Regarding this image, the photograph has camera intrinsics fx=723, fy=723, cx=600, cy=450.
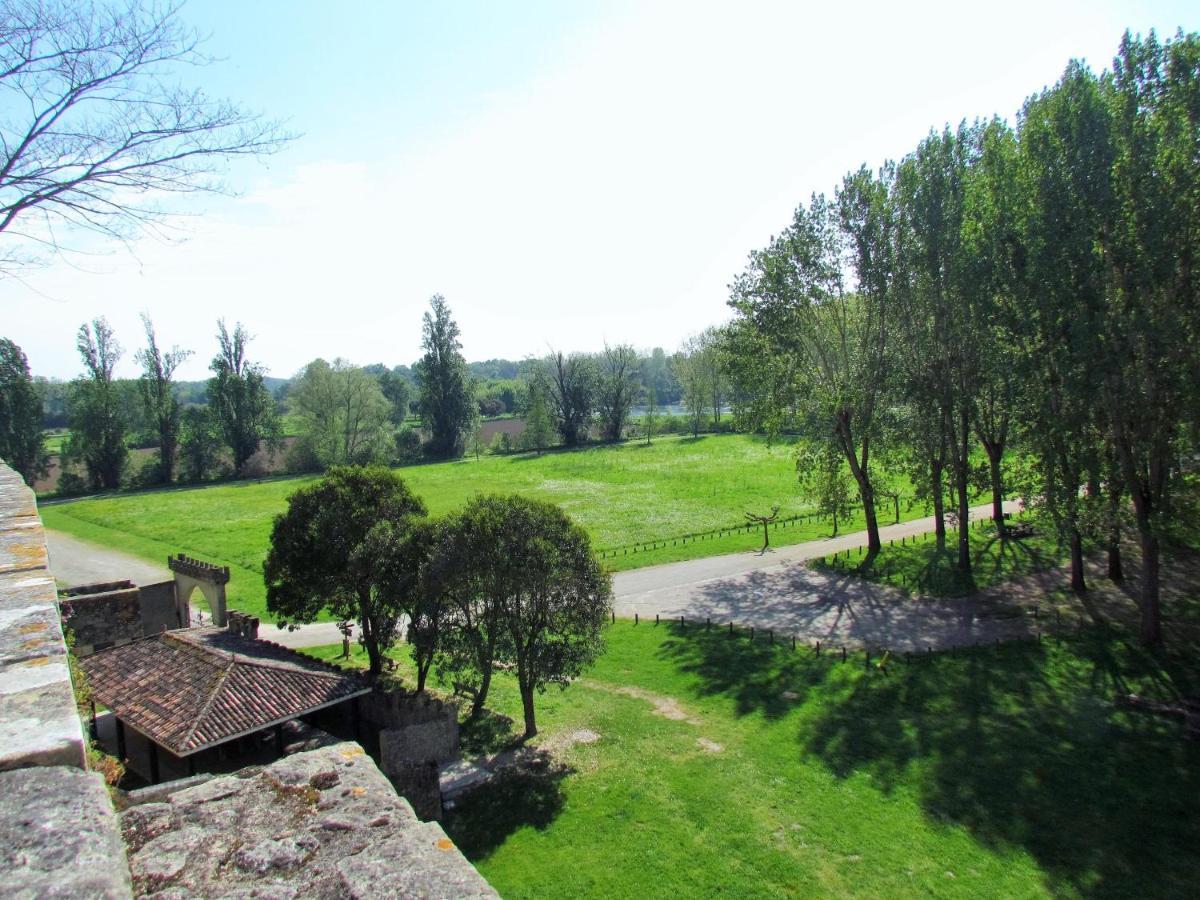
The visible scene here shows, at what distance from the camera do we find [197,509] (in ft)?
179

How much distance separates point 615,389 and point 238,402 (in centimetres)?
4070

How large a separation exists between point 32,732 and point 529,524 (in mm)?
15931

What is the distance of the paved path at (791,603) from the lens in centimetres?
2311

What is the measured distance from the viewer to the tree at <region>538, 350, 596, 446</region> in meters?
83.0

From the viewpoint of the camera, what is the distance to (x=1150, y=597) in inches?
786

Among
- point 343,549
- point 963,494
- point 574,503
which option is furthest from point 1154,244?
point 574,503

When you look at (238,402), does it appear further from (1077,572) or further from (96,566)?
(1077,572)

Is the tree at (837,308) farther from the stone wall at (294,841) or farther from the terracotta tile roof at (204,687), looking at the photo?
the stone wall at (294,841)

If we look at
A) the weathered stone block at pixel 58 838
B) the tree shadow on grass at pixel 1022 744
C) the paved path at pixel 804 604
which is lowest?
the tree shadow on grass at pixel 1022 744

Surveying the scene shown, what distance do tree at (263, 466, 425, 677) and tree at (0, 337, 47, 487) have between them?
58123mm

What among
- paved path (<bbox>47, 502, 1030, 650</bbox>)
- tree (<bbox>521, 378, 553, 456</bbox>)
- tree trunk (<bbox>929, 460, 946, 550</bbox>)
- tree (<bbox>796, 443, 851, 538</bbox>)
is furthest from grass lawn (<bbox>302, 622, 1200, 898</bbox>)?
tree (<bbox>521, 378, 553, 456</bbox>)

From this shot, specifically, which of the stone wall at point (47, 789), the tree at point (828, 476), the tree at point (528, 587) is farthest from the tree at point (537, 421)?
the stone wall at point (47, 789)

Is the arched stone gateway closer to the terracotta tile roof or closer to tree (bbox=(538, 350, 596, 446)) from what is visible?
the terracotta tile roof

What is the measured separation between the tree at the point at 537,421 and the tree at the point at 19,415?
4596 cm
